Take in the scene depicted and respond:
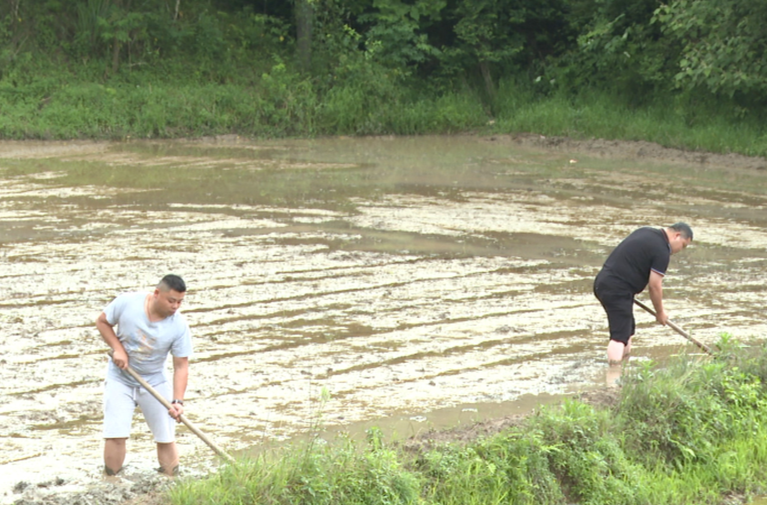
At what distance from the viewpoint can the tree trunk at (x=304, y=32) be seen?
2598 cm

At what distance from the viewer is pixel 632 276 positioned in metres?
9.08

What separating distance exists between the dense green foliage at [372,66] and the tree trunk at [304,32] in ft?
0.16

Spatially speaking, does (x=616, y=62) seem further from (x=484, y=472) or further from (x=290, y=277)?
(x=484, y=472)

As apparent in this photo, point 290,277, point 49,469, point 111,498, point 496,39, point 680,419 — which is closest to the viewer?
point 111,498

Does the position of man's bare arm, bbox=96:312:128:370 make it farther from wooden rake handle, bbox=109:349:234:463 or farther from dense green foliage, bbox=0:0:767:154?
dense green foliage, bbox=0:0:767:154

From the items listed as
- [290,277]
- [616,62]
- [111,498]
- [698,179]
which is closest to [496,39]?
[616,62]

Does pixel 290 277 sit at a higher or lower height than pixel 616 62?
lower

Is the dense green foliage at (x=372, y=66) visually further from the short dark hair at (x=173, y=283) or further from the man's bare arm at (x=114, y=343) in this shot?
the short dark hair at (x=173, y=283)

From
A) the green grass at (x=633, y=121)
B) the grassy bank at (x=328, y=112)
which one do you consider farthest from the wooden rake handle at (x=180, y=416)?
the green grass at (x=633, y=121)

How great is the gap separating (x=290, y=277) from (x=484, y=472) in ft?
17.9

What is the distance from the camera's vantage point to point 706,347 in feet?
29.6

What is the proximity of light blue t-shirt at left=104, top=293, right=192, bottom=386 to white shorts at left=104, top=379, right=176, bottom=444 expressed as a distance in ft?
0.19

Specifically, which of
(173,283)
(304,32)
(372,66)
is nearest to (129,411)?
(173,283)

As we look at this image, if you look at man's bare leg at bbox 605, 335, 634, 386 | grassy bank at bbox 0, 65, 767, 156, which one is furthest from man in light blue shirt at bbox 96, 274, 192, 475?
grassy bank at bbox 0, 65, 767, 156
